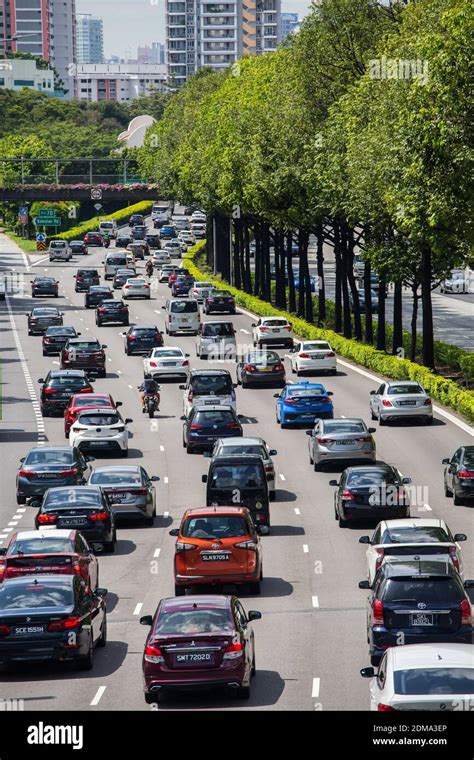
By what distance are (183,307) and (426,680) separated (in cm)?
6468

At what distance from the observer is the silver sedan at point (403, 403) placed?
169 feet

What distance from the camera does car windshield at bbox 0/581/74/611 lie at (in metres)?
24.1

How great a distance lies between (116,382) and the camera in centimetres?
6556

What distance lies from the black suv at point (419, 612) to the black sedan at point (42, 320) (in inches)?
2417

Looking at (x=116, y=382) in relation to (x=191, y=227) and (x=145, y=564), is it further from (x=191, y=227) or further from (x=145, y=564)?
(x=191, y=227)

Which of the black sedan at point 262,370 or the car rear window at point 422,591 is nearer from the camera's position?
the car rear window at point 422,591

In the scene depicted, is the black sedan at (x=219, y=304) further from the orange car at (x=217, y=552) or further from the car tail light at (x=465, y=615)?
the car tail light at (x=465, y=615)

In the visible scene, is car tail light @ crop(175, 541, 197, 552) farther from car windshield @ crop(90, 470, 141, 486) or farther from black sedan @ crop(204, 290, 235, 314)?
black sedan @ crop(204, 290, 235, 314)

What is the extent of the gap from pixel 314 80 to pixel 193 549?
54478mm

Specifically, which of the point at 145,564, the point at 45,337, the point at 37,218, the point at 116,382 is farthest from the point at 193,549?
the point at 37,218

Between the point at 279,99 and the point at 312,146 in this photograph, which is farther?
the point at 279,99

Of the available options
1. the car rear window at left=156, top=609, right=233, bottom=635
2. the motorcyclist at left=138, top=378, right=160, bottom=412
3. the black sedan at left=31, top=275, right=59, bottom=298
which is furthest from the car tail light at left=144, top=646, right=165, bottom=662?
the black sedan at left=31, top=275, right=59, bottom=298

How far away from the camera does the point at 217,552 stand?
2914cm

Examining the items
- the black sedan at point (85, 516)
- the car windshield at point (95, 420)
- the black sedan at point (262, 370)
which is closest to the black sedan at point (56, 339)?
the black sedan at point (262, 370)
